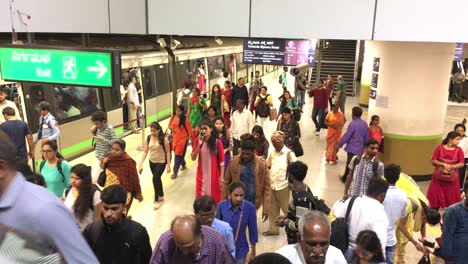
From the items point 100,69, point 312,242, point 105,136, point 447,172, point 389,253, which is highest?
point 100,69

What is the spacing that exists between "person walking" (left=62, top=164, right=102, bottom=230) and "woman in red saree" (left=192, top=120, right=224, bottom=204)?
1.89 m

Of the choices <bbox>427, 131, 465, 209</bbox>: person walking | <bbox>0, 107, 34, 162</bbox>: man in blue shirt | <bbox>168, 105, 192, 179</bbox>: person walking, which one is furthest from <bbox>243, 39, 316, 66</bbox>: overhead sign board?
<bbox>0, 107, 34, 162</bbox>: man in blue shirt

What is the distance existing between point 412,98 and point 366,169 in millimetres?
3281

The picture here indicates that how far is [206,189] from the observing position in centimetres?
559

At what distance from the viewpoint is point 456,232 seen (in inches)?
139

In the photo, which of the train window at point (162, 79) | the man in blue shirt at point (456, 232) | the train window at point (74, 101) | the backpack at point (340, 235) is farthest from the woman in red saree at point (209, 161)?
the train window at point (162, 79)

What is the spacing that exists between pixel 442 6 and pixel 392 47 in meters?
2.13

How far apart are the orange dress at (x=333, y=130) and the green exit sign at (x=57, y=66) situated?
512 cm

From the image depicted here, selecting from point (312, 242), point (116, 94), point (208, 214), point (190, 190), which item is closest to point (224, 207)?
point (208, 214)

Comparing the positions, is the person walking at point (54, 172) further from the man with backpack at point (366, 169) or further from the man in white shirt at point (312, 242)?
the man with backpack at point (366, 169)

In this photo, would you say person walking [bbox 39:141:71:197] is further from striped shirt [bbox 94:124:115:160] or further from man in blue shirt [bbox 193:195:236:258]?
man in blue shirt [bbox 193:195:236:258]

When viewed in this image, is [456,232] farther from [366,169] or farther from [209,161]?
[209,161]

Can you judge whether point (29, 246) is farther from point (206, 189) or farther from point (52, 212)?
point (206, 189)

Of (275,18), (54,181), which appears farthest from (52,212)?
(275,18)
